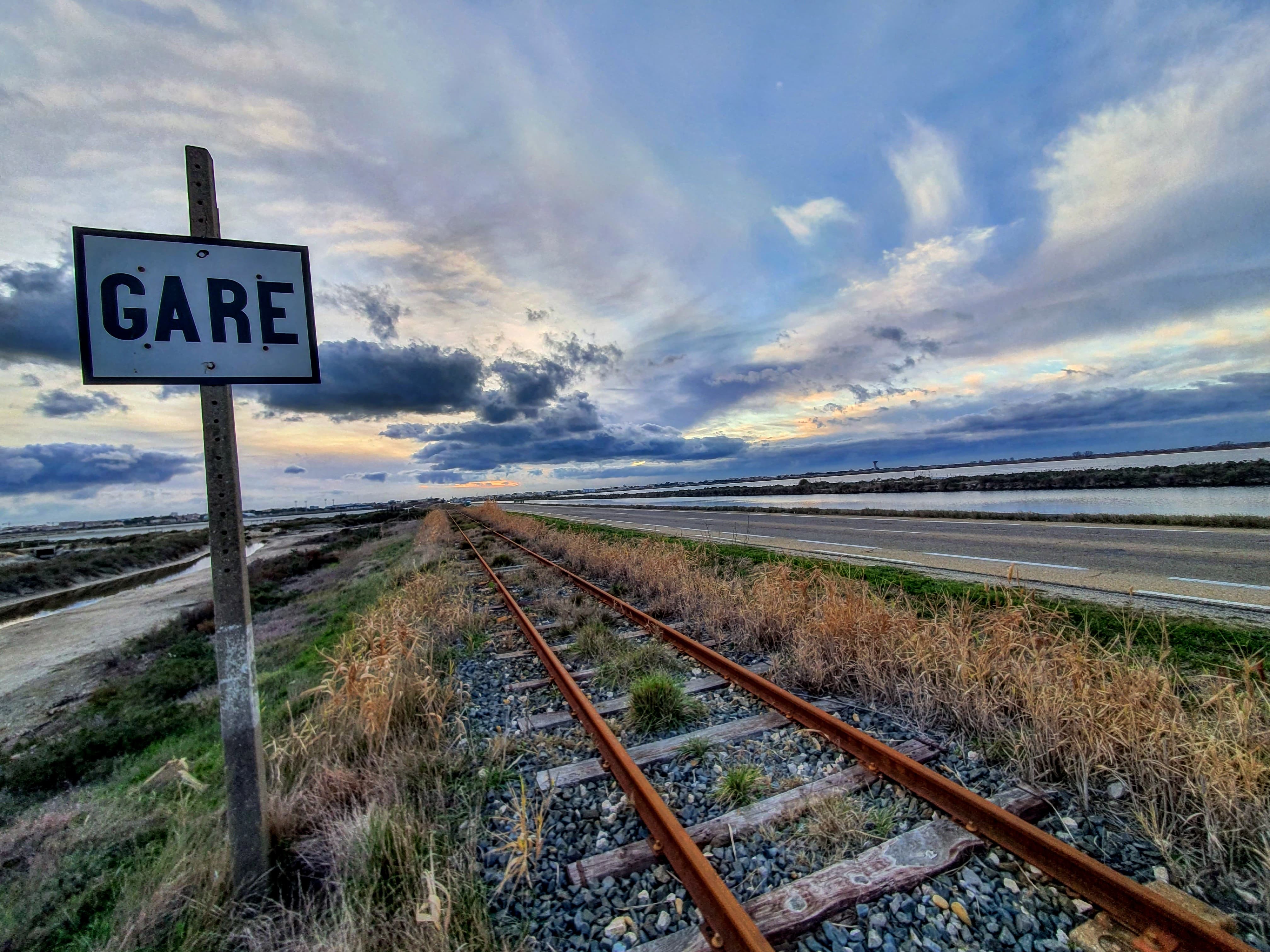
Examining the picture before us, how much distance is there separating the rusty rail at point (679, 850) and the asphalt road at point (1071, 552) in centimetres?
389

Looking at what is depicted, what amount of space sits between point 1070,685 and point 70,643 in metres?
22.6

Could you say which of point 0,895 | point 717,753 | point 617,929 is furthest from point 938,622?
point 0,895

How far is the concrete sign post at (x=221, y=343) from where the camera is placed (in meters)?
2.36

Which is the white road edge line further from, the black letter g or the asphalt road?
the black letter g

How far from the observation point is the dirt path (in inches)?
400

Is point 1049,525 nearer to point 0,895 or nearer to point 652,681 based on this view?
point 652,681

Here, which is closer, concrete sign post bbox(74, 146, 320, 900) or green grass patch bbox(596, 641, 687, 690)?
concrete sign post bbox(74, 146, 320, 900)

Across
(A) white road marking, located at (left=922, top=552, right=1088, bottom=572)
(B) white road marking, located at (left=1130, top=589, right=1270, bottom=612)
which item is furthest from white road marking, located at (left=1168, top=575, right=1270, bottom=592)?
(A) white road marking, located at (left=922, top=552, right=1088, bottom=572)

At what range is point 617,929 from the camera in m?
2.42

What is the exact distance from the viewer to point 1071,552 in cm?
1138

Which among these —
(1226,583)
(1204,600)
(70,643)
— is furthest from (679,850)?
(70,643)

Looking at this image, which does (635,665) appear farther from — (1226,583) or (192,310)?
(1226,583)

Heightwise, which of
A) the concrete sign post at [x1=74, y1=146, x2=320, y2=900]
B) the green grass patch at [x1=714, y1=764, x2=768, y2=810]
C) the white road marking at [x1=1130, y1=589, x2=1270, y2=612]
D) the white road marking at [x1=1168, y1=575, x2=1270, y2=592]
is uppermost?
the concrete sign post at [x1=74, y1=146, x2=320, y2=900]

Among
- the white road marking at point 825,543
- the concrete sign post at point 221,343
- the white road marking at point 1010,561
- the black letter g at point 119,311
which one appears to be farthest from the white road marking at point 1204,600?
the black letter g at point 119,311
